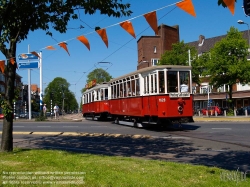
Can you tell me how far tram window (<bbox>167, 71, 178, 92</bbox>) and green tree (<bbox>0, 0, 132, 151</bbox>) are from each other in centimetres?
823

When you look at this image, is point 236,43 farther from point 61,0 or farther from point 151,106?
point 61,0

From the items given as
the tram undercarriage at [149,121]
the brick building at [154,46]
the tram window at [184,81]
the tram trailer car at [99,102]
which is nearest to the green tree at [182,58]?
the brick building at [154,46]

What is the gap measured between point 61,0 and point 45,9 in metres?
0.54

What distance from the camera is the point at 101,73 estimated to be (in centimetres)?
10156

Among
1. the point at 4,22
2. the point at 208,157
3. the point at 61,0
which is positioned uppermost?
the point at 61,0

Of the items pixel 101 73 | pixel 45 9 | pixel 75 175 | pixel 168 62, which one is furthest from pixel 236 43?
pixel 101 73

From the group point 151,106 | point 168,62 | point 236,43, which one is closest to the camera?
point 151,106

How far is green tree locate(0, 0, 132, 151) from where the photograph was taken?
9.30 m

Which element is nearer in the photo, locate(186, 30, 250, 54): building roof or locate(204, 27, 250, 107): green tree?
locate(204, 27, 250, 107): green tree

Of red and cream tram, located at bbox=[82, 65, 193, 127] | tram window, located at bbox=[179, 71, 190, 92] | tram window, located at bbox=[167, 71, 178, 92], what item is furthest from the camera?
tram window, located at bbox=[179, 71, 190, 92]

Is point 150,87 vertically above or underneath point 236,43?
underneath

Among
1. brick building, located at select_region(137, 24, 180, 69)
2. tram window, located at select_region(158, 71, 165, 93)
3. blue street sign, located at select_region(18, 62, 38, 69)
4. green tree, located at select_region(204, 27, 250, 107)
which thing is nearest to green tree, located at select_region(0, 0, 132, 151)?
tram window, located at select_region(158, 71, 165, 93)

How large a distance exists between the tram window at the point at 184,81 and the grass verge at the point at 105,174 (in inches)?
418

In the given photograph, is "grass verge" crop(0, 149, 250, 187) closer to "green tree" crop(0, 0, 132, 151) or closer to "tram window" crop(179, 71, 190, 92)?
"green tree" crop(0, 0, 132, 151)
